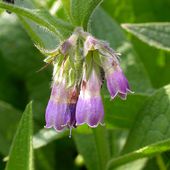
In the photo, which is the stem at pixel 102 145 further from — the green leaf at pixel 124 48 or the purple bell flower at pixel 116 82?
the purple bell flower at pixel 116 82

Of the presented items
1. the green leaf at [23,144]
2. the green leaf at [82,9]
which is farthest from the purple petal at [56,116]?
the green leaf at [82,9]

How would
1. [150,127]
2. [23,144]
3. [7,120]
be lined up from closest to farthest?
1. [23,144]
2. [150,127]
3. [7,120]

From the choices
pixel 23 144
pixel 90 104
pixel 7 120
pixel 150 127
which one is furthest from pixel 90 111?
pixel 7 120

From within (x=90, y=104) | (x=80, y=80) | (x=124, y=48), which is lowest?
(x=90, y=104)

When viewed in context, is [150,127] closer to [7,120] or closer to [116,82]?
[116,82]

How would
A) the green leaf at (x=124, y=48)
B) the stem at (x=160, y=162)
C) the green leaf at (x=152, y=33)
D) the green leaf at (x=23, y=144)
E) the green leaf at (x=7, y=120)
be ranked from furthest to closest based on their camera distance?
the green leaf at (x=7, y=120) → the green leaf at (x=124, y=48) → the stem at (x=160, y=162) → the green leaf at (x=152, y=33) → the green leaf at (x=23, y=144)

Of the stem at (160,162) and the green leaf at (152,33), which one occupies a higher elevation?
the green leaf at (152,33)

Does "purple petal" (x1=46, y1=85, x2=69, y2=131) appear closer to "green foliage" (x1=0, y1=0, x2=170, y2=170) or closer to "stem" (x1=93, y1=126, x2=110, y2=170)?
"green foliage" (x1=0, y1=0, x2=170, y2=170)

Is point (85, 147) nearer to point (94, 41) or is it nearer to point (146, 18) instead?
point (146, 18)

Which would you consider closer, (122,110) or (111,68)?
(111,68)
